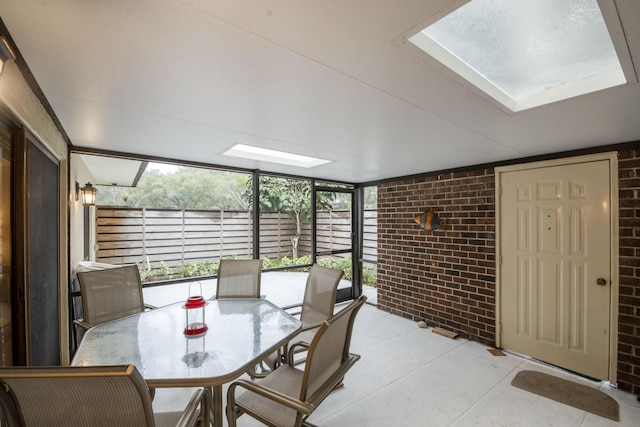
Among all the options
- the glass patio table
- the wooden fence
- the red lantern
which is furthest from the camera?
the wooden fence

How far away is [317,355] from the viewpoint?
4.38ft

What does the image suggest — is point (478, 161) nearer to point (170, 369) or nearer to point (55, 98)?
point (170, 369)

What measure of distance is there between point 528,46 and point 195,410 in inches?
89.2

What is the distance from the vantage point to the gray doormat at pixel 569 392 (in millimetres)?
2178

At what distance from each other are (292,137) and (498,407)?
2782 millimetres

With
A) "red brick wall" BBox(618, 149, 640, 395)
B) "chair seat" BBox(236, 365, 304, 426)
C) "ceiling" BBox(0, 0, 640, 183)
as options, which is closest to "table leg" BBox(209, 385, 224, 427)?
"chair seat" BBox(236, 365, 304, 426)

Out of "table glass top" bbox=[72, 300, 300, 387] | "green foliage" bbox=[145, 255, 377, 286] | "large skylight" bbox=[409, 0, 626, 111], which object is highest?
"large skylight" bbox=[409, 0, 626, 111]

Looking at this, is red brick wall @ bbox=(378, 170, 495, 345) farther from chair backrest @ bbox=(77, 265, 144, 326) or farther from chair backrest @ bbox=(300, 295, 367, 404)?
chair backrest @ bbox=(77, 265, 144, 326)

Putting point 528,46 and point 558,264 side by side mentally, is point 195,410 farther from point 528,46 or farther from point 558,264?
point 558,264

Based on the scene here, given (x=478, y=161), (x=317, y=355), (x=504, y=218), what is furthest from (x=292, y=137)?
(x=504, y=218)

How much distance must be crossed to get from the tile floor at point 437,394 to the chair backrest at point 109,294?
790 millimetres

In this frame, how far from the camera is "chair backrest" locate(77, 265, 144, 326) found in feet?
6.95

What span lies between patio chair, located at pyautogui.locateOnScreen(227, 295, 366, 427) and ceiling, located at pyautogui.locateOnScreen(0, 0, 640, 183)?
3.88ft

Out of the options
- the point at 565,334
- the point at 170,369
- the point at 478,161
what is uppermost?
the point at 478,161
